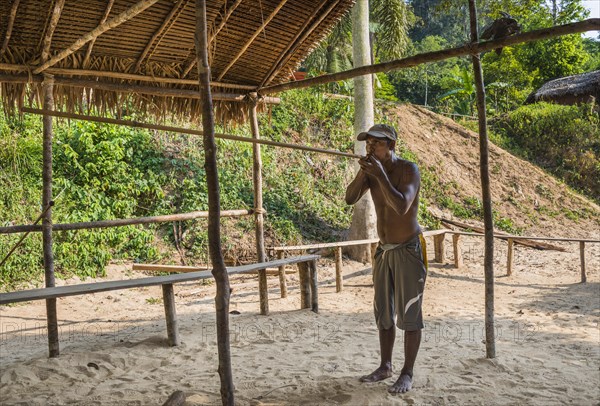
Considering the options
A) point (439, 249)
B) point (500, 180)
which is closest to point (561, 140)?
point (500, 180)

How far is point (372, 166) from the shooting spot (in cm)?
359

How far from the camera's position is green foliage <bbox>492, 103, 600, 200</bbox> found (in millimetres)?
16219

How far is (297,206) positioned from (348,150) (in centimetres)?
281

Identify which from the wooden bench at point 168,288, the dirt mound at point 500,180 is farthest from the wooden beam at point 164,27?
the dirt mound at point 500,180

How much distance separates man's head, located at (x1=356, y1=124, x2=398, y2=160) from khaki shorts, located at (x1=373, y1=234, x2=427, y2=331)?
612mm

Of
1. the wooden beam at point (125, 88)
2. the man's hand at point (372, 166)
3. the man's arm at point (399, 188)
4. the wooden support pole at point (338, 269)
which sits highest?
the wooden beam at point (125, 88)

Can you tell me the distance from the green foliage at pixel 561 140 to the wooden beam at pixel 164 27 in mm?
14000

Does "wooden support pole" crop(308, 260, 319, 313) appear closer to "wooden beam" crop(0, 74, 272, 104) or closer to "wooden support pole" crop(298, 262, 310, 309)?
"wooden support pole" crop(298, 262, 310, 309)

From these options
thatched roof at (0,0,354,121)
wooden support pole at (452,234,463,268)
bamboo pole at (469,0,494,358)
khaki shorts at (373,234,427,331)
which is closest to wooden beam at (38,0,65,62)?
thatched roof at (0,0,354,121)

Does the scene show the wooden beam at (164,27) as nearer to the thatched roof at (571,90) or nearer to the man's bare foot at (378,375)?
the man's bare foot at (378,375)

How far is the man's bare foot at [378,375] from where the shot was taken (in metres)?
3.91

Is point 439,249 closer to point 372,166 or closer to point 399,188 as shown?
point 399,188

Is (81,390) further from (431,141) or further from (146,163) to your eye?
(431,141)

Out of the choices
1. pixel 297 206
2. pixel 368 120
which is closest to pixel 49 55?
pixel 368 120
